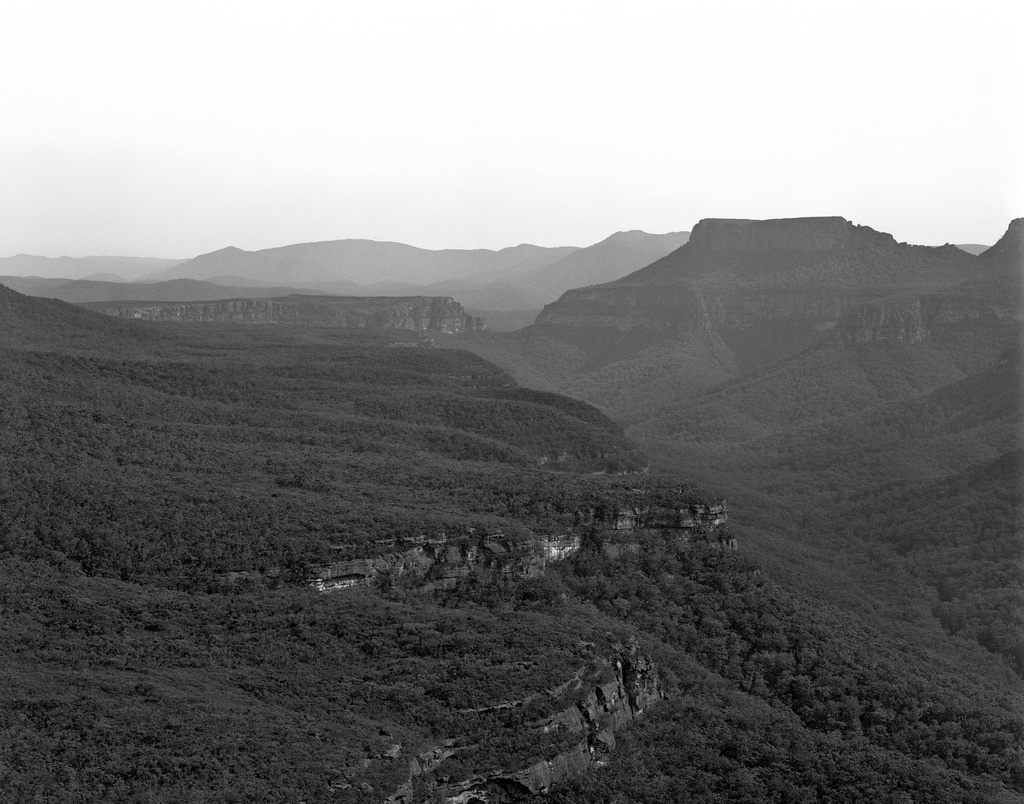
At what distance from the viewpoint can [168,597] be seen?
168 feet

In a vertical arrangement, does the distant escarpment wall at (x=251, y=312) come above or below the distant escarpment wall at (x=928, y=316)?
below

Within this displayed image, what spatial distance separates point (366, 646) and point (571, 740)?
8.11 m

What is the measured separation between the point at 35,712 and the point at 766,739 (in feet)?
77.3

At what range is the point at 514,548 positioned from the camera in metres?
59.0

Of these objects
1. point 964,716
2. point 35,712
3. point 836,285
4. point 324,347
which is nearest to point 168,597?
point 35,712

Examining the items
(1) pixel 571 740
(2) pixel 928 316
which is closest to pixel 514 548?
(1) pixel 571 740

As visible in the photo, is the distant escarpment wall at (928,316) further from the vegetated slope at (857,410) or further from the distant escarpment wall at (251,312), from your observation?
the distant escarpment wall at (251,312)

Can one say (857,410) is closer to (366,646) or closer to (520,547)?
(520,547)

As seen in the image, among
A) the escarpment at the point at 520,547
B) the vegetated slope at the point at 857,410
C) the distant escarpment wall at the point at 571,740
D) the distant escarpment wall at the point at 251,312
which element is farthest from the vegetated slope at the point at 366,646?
the distant escarpment wall at the point at 251,312

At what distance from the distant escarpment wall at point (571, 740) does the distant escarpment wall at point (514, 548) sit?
899cm

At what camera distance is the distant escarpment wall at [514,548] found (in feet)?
181

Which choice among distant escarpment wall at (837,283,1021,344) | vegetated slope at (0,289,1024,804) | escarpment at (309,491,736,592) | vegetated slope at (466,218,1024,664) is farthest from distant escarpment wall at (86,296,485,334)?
escarpment at (309,491,736,592)

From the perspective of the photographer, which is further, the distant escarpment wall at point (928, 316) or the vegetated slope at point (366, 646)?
the distant escarpment wall at point (928, 316)

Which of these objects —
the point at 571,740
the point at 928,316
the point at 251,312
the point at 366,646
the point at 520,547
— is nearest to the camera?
the point at 571,740
